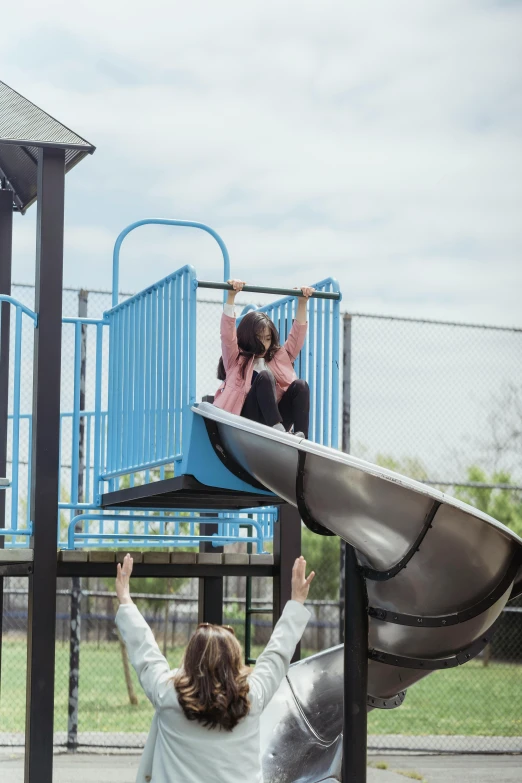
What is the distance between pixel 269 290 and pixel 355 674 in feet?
6.96

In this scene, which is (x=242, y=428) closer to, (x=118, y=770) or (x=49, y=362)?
(x=49, y=362)

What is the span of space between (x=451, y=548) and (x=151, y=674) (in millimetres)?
1802

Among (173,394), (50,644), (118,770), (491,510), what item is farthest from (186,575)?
(491,510)

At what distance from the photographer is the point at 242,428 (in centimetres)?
522

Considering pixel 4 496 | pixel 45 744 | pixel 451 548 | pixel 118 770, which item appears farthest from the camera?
pixel 118 770

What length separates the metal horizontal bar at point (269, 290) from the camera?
579 centimetres

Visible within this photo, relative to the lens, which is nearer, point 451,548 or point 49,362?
point 451,548

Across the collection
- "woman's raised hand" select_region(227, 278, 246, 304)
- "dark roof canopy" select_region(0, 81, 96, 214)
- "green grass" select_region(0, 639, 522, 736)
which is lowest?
"green grass" select_region(0, 639, 522, 736)

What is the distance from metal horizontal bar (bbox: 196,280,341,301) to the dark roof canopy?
4.01 ft

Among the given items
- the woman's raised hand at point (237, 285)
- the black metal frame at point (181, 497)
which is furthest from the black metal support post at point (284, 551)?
the woman's raised hand at point (237, 285)

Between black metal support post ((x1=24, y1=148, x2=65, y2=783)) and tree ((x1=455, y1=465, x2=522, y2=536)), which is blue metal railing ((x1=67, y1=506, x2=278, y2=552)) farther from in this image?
tree ((x1=455, y1=465, x2=522, y2=536))

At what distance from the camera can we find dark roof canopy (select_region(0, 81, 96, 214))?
635 cm

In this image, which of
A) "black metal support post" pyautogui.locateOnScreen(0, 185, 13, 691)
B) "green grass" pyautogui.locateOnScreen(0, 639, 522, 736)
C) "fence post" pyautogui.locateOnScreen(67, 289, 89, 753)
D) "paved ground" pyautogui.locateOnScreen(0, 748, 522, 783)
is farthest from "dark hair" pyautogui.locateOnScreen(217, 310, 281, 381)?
"green grass" pyautogui.locateOnScreen(0, 639, 522, 736)

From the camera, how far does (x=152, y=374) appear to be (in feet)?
20.0
